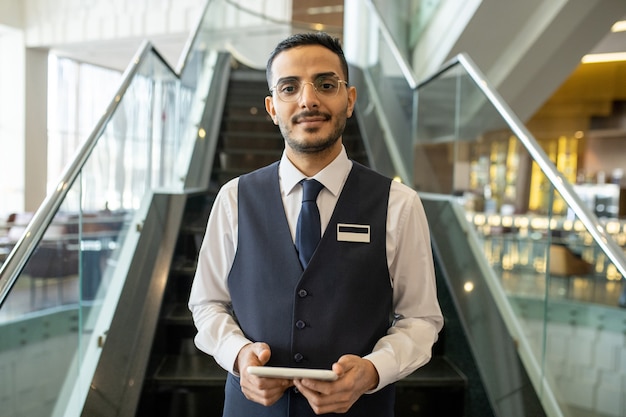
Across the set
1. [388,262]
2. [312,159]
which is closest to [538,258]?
[388,262]

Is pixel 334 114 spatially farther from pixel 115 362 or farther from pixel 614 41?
pixel 614 41

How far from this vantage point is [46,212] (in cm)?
191

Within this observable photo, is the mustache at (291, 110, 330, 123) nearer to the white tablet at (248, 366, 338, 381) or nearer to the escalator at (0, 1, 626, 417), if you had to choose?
the white tablet at (248, 366, 338, 381)

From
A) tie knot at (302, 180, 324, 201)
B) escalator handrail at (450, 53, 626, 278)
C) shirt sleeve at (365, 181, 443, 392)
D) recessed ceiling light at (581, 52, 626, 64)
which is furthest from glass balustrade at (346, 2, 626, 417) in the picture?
recessed ceiling light at (581, 52, 626, 64)

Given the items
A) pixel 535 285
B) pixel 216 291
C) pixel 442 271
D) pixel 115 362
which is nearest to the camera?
pixel 216 291

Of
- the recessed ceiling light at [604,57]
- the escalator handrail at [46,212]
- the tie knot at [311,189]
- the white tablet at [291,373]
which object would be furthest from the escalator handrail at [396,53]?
the recessed ceiling light at [604,57]

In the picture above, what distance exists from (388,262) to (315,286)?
0.17 m

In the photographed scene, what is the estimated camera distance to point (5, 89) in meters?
10.4

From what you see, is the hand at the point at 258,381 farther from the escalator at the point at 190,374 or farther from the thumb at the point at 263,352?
the escalator at the point at 190,374

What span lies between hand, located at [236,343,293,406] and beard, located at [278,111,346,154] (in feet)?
1.33

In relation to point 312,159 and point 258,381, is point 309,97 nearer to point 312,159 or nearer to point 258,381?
point 312,159

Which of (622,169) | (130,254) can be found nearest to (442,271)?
(130,254)

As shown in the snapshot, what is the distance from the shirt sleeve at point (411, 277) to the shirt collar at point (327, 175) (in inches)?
4.5

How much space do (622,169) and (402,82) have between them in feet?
27.8
